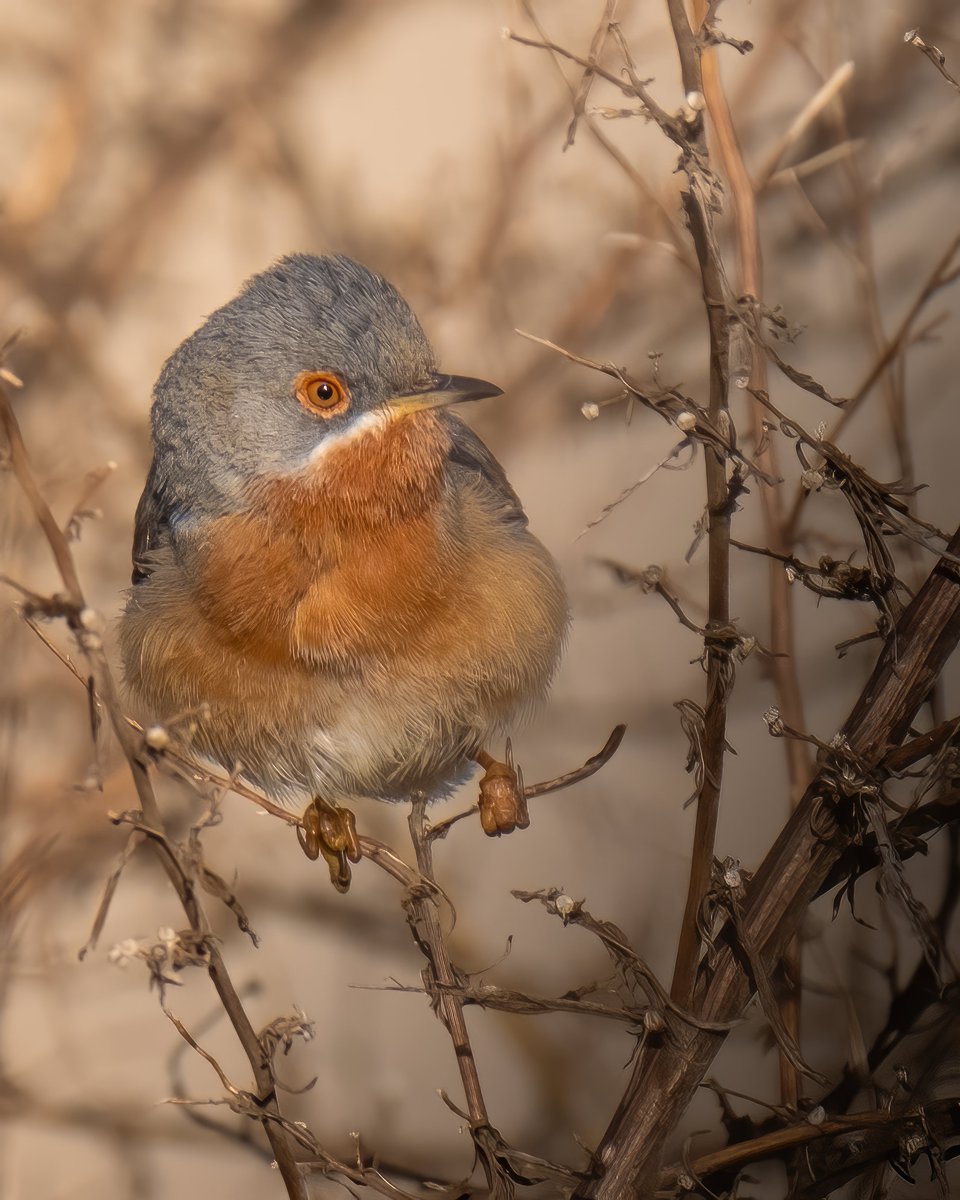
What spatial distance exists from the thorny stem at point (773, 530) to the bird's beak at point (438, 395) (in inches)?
11.9

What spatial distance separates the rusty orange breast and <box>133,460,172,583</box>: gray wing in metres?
0.10

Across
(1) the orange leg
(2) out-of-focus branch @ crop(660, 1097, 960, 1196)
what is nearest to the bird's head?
(1) the orange leg

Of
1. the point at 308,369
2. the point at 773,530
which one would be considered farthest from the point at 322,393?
the point at 773,530

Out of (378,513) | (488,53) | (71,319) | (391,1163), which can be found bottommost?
(391,1163)

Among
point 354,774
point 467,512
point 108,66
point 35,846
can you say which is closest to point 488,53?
point 108,66

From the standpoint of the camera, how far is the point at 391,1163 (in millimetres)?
1368

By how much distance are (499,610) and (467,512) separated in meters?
0.09

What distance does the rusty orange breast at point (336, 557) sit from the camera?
0.91 metres

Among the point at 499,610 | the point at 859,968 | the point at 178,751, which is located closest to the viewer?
Result: the point at 178,751

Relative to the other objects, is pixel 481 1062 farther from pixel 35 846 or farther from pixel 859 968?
pixel 35 846

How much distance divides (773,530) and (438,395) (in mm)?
491

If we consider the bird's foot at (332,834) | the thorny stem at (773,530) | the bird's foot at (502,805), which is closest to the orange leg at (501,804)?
the bird's foot at (502,805)

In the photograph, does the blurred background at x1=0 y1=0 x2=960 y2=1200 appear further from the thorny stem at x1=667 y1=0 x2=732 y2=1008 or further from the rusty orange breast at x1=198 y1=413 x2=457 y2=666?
the thorny stem at x1=667 y1=0 x2=732 y2=1008

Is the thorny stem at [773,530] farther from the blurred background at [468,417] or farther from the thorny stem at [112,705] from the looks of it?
the thorny stem at [112,705]
